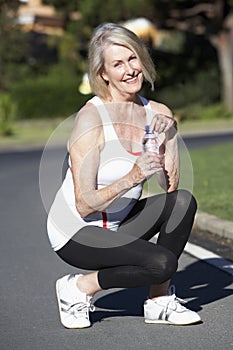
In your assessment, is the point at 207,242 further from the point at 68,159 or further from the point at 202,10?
the point at 202,10

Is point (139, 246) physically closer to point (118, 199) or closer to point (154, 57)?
point (118, 199)

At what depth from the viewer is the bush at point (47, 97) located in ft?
116

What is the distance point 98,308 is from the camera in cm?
621

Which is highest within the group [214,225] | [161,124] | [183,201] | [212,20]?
[161,124]

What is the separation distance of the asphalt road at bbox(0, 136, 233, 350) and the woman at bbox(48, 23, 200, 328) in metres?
0.16

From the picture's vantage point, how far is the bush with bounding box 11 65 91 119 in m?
35.3

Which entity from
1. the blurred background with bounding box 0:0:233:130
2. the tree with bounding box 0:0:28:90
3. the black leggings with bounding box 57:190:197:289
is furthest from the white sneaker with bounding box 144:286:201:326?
the tree with bounding box 0:0:28:90

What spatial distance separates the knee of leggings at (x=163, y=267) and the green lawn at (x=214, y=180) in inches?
157

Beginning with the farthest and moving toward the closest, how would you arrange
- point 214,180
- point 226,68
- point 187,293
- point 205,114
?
point 226,68 → point 205,114 → point 214,180 → point 187,293

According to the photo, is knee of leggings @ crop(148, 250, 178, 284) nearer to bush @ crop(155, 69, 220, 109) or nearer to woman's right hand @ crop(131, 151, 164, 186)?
woman's right hand @ crop(131, 151, 164, 186)

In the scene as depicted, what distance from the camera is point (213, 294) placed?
6.53m

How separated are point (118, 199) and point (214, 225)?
384 cm

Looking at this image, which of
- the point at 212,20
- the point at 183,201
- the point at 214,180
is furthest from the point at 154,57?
the point at 183,201

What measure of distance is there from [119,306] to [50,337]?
2.70 ft
